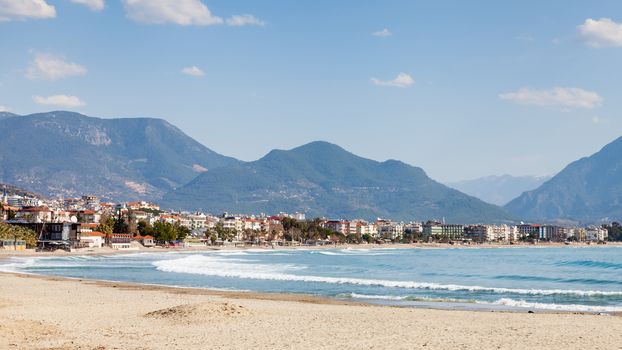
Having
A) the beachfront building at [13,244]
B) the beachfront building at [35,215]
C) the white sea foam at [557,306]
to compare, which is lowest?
the white sea foam at [557,306]

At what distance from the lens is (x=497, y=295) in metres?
34.3

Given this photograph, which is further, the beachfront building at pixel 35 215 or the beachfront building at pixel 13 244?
the beachfront building at pixel 35 215

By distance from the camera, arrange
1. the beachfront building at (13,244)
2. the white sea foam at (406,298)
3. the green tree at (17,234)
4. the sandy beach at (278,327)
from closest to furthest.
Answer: the sandy beach at (278,327), the white sea foam at (406,298), the beachfront building at (13,244), the green tree at (17,234)

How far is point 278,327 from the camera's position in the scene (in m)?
19.8

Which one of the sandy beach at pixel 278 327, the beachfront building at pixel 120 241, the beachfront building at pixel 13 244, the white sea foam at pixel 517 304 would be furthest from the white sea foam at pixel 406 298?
the beachfront building at pixel 120 241

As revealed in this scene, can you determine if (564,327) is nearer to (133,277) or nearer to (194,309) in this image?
(194,309)

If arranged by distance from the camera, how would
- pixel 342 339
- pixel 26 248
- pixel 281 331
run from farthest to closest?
pixel 26 248, pixel 281 331, pixel 342 339

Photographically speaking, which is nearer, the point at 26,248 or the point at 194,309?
the point at 194,309

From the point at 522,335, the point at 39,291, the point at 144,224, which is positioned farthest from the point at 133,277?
the point at 144,224

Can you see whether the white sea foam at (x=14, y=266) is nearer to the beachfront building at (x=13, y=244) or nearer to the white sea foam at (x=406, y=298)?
the beachfront building at (x=13, y=244)

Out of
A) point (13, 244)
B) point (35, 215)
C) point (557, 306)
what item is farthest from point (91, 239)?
point (557, 306)

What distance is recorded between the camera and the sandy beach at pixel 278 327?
1694 centimetres

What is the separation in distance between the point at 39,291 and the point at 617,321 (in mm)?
23454

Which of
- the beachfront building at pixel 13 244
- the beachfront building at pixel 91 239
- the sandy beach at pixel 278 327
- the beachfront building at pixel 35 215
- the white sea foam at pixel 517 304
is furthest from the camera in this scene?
the beachfront building at pixel 35 215
